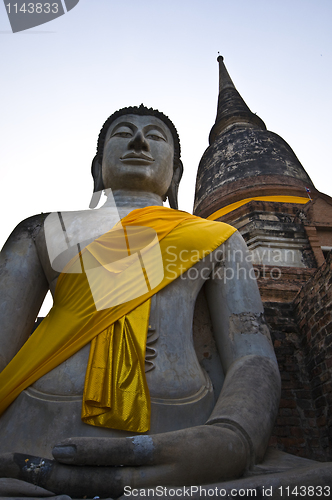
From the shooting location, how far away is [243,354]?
2457mm

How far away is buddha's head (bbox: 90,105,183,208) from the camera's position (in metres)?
3.42

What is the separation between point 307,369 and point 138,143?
2.52m

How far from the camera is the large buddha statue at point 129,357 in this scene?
5.26ft

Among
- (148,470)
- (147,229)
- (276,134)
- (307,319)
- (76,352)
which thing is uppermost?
(276,134)

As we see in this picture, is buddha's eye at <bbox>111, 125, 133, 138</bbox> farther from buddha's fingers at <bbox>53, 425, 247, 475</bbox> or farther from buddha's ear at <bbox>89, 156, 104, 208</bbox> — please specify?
buddha's fingers at <bbox>53, 425, 247, 475</bbox>

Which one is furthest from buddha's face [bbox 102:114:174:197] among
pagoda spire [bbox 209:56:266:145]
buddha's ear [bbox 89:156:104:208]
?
pagoda spire [bbox 209:56:266:145]

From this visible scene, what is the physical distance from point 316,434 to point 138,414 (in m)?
2.19

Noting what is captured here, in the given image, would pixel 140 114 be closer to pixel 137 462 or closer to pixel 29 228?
pixel 29 228

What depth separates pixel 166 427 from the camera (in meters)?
2.08

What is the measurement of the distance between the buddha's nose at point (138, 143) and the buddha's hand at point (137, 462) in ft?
7.74

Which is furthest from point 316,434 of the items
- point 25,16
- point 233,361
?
point 25,16

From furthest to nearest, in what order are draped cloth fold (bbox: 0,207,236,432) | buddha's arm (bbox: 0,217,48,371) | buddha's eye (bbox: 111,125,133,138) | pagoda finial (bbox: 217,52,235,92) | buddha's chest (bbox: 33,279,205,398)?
pagoda finial (bbox: 217,52,235,92), buddha's eye (bbox: 111,125,133,138), buddha's arm (bbox: 0,217,48,371), buddha's chest (bbox: 33,279,205,398), draped cloth fold (bbox: 0,207,236,432)

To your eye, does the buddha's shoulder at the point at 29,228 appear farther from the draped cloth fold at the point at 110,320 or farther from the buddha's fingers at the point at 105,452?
the buddha's fingers at the point at 105,452

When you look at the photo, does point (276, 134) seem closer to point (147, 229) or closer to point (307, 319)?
point (307, 319)
